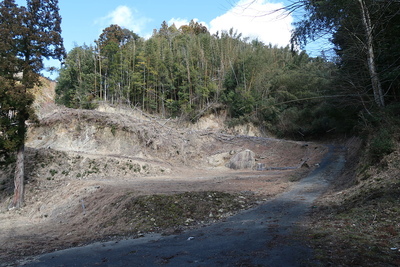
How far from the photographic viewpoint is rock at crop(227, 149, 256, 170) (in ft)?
75.7

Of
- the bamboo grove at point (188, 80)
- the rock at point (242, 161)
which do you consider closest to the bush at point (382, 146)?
the rock at point (242, 161)

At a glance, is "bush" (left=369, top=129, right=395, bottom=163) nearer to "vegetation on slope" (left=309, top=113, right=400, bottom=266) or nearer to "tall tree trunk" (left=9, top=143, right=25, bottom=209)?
"vegetation on slope" (left=309, top=113, right=400, bottom=266)

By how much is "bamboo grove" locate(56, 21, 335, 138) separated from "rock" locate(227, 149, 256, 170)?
9.24m

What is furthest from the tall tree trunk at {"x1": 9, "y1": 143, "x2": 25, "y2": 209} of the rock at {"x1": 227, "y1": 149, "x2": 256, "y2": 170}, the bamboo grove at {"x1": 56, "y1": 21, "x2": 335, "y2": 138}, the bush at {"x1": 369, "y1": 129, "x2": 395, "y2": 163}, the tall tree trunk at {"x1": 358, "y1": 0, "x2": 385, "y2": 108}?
the bamboo grove at {"x1": 56, "y1": 21, "x2": 335, "y2": 138}

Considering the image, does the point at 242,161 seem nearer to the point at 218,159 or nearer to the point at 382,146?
the point at 218,159

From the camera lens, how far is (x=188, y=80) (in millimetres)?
33906

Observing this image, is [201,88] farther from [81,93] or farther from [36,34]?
[36,34]

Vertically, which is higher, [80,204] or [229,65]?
[229,65]

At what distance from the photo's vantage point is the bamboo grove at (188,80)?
105 feet

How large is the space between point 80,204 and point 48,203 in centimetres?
280

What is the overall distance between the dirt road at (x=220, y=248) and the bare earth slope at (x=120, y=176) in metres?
0.94

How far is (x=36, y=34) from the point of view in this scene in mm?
13797

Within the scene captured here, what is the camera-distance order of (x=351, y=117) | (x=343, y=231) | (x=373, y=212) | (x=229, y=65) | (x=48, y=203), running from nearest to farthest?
(x=343, y=231) < (x=373, y=212) < (x=48, y=203) < (x=351, y=117) < (x=229, y=65)

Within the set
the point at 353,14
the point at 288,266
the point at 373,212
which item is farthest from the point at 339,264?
the point at 353,14
